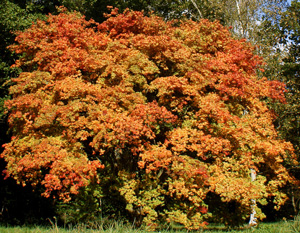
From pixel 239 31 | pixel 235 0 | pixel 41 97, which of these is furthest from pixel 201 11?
pixel 41 97

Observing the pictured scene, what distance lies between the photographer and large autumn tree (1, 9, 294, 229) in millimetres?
8531

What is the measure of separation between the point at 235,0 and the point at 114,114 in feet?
50.9

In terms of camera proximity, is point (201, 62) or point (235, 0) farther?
point (235, 0)

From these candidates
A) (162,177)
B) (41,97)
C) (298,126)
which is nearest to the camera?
(41,97)

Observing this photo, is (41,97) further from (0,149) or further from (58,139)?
(0,149)

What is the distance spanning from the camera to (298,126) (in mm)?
13953

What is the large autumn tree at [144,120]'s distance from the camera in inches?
336

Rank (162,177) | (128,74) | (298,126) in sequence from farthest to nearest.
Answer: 1. (298,126)
2. (162,177)
3. (128,74)

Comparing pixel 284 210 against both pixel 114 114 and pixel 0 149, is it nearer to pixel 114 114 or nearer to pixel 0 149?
pixel 114 114

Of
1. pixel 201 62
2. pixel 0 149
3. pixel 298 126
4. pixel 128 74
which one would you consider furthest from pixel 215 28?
pixel 0 149

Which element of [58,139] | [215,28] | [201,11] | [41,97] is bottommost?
[58,139]

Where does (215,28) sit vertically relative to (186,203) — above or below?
above

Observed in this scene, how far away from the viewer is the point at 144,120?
9.15 metres

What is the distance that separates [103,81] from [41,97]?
205cm
